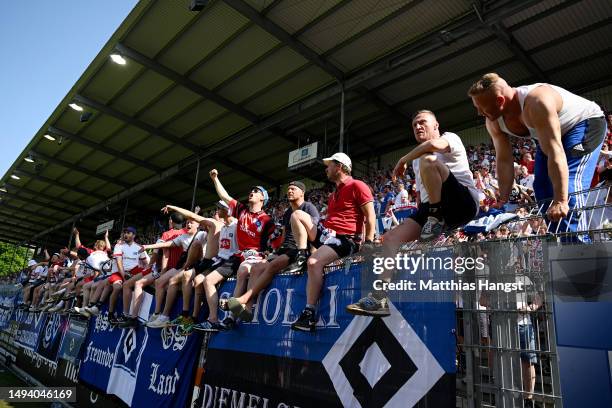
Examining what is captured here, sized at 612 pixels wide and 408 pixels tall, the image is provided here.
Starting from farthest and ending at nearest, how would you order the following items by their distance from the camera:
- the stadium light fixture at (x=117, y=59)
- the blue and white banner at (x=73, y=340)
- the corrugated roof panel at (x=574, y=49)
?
the stadium light fixture at (x=117, y=59), the corrugated roof panel at (x=574, y=49), the blue and white banner at (x=73, y=340)

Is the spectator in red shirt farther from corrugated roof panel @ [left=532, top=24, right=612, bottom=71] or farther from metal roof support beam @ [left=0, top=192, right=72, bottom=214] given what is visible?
metal roof support beam @ [left=0, top=192, right=72, bottom=214]

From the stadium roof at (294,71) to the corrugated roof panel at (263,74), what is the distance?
0.14ft

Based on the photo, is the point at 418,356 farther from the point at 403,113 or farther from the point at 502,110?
the point at 403,113

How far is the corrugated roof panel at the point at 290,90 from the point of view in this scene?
1164 cm

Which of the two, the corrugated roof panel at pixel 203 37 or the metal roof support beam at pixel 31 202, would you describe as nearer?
the corrugated roof panel at pixel 203 37

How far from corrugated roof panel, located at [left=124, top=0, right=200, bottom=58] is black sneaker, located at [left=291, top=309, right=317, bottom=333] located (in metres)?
9.08

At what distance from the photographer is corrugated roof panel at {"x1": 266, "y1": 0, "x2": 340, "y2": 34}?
9312 mm

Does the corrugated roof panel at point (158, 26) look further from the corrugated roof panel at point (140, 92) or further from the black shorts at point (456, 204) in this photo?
the black shorts at point (456, 204)

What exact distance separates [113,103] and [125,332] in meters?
10.7

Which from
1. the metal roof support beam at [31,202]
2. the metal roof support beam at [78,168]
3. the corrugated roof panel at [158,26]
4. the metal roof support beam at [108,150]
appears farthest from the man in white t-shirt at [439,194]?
the metal roof support beam at [31,202]

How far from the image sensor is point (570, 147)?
8.42ft

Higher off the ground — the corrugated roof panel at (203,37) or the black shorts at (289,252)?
the corrugated roof panel at (203,37)
